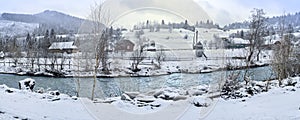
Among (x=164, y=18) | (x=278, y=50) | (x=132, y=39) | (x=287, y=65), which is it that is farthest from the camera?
(x=287, y=65)

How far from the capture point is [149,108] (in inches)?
253

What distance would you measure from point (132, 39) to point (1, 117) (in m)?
3.20

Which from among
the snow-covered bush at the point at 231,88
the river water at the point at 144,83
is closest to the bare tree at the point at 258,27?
the river water at the point at 144,83

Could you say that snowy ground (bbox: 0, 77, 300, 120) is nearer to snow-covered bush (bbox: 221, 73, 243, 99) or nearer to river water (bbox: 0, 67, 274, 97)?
river water (bbox: 0, 67, 274, 97)

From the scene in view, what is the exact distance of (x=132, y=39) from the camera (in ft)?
12.1

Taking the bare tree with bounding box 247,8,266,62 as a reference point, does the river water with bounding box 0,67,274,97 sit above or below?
below

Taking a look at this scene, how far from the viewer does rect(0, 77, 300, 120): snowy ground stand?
5.28 meters

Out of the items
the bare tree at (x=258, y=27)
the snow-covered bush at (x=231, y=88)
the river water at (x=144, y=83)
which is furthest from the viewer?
the bare tree at (x=258, y=27)

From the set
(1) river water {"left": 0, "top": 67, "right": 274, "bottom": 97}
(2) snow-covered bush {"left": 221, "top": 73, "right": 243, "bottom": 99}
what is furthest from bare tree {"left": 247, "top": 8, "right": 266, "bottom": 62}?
(2) snow-covered bush {"left": 221, "top": 73, "right": 243, "bottom": 99}

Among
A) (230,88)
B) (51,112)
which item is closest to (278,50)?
(230,88)

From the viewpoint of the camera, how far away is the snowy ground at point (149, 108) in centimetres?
528

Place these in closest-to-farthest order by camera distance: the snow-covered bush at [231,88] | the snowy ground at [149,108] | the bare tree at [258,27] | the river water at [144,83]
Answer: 1. the snowy ground at [149,108]
2. the river water at [144,83]
3. the snow-covered bush at [231,88]
4. the bare tree at [258,27]

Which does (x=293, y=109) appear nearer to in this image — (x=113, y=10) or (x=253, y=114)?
(x=253, y=114)

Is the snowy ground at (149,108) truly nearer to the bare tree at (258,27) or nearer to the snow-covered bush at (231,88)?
the snow-covered bush at (231,88)
